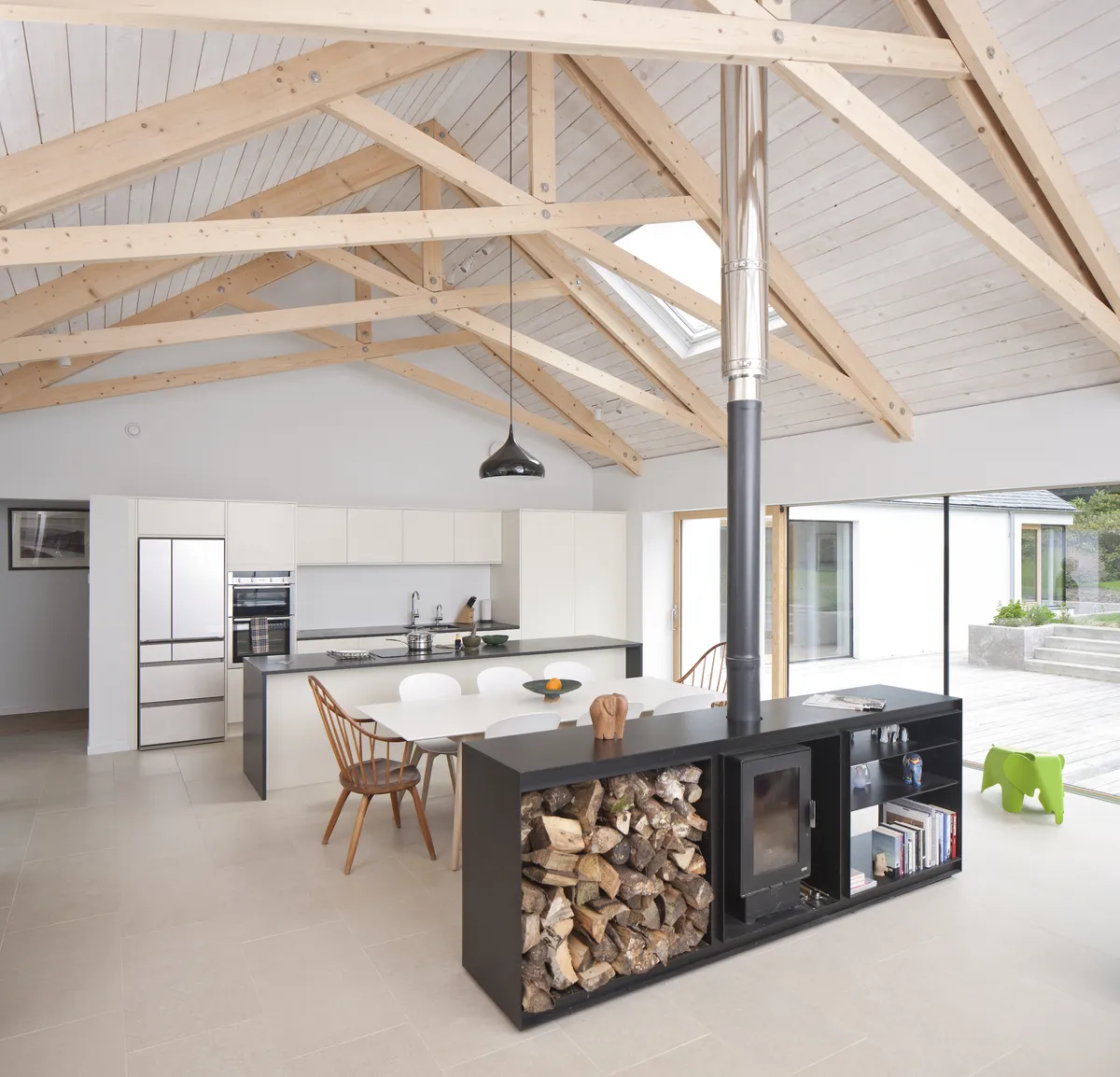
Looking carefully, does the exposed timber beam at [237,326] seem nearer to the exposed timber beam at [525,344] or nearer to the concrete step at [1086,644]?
the exposed timber beam at [525,344]

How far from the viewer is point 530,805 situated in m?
2.76

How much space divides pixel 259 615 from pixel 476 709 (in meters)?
2.96

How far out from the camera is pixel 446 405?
26.5ft

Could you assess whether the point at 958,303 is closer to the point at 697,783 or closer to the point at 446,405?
the point at 697,783

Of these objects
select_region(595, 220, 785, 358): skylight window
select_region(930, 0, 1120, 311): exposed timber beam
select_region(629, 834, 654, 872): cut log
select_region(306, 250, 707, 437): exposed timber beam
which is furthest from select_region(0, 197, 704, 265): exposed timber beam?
select_region(629, 834, 654, 872): cut log

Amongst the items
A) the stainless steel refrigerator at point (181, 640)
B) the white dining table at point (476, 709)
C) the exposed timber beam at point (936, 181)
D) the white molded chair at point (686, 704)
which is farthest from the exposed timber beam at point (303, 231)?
the stainless steel refrigerator at point (181, 640)

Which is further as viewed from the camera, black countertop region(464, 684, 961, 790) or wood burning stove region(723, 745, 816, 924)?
wood burning stove region(723, 745, 816, 924)

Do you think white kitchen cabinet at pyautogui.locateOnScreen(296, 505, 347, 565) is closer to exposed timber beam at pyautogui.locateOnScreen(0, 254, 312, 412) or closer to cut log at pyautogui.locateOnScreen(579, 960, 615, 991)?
exposed timber beam at pyautogui.locateOnScreen(0, 254, 312, 412)

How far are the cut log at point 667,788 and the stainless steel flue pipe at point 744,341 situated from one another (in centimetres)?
48

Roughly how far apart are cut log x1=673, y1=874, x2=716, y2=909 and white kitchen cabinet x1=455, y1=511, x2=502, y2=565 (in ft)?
16.5

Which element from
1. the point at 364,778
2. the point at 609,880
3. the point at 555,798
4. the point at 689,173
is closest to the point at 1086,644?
the point at 689,173

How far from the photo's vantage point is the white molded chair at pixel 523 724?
3680 millimetres

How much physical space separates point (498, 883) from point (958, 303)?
12.6ft

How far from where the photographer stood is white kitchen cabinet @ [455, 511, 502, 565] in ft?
25.3
